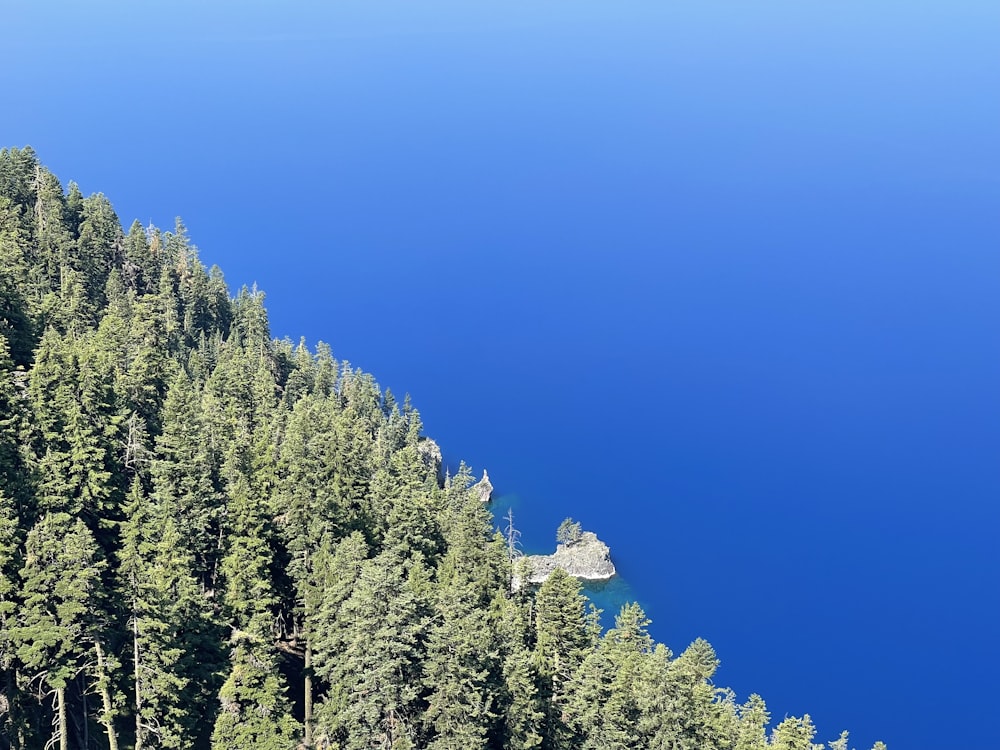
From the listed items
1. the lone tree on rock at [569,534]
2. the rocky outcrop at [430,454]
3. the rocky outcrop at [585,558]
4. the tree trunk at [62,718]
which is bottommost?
the tree trunk at [62,718]

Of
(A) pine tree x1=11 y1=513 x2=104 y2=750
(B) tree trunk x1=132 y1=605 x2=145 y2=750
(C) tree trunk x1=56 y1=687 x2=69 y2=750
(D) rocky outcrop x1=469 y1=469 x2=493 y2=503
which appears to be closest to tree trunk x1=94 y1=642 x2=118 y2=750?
(A) pine tree x1=11 y1=513 x2=104 y2=750

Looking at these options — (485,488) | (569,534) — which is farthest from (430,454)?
(569,534)

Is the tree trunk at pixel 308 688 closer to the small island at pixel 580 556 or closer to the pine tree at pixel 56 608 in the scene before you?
the pine tree at pixel 56 608

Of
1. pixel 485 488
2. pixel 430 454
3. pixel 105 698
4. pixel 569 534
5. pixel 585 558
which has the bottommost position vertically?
pixel 105 698

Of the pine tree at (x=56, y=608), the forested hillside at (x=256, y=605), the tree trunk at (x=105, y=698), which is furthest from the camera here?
the forested hillside at (x=256, y=605)

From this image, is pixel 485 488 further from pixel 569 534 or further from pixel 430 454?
pixel 569 534

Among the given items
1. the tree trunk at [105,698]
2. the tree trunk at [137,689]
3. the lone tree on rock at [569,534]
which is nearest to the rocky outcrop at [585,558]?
the lone tree on rock at [569,534]

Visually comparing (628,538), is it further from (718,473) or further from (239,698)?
(239,698)

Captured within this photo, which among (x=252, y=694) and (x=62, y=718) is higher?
(x=252, y=694)
